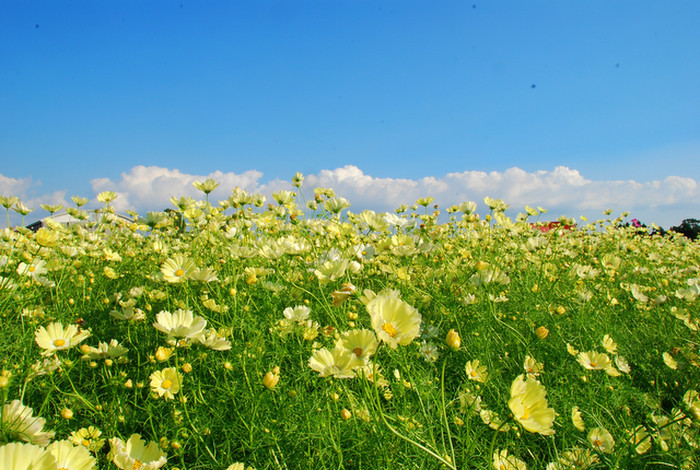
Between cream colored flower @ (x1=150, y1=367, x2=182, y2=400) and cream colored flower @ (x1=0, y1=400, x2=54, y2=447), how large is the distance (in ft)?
1.00

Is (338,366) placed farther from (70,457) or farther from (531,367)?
(531,367)

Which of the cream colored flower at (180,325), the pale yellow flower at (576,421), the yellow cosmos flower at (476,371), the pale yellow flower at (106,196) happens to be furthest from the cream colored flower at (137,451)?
the pale yellow flower at (106,196)

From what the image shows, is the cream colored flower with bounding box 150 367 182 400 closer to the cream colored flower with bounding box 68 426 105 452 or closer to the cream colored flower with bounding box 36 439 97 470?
the cream colored flower with bounding box 68 426 105 452

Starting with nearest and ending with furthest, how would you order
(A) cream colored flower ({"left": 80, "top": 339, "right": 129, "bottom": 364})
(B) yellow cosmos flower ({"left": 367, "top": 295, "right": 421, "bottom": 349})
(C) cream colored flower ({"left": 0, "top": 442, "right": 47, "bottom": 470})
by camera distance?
(C) cream colored flower ({"left": 0, "top": 442, "right": 47, "bottom": 470}) → (B) yellow cosmos flower ({"left": 367, "top": 295, "right": 421, "bottom": 349}) → (A) cream colored flower ({"left": 80, "top": 339, "right": 129, "bottom": 364})

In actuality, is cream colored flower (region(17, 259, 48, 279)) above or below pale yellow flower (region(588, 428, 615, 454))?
above

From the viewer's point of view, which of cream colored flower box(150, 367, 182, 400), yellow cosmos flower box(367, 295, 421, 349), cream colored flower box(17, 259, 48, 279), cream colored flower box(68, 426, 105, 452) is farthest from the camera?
cream colored flower box(17, 259, 48, 279)

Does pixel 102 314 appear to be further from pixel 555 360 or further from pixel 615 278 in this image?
pixel 615 278

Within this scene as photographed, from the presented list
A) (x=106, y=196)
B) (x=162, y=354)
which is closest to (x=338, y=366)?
(x=162, y=354)

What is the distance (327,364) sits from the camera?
0.91 m

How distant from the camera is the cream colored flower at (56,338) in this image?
118cm

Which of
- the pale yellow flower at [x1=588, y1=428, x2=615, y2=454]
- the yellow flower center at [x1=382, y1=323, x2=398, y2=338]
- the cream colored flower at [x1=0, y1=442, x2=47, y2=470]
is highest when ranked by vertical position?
the yellow flower center at [x1=382, y1=323, x2=398, y2=338]

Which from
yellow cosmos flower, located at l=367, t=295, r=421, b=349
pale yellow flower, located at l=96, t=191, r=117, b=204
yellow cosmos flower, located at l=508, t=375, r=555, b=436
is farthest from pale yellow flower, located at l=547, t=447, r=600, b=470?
pale yellow flower, located at l=96, t=191, r=117, b=204

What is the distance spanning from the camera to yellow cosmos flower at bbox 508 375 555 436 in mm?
687

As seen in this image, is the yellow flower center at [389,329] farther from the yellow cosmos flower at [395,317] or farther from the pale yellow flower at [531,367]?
the pale yellow flower at [531,367]
